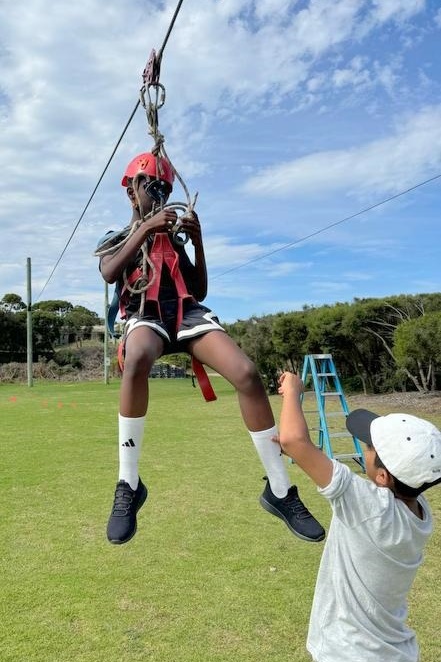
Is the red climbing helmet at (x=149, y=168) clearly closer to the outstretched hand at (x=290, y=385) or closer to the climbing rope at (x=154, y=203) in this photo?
the climbing rope at (x=154, y=203)


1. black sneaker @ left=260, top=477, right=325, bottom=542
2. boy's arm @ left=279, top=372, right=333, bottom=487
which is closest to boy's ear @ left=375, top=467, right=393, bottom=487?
boy's arm @ left=279, top=372, right=333, bottom=487

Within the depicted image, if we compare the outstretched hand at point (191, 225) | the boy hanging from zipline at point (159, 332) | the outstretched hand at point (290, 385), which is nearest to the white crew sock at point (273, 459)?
the boy hanging from zipline at point (159, 332)

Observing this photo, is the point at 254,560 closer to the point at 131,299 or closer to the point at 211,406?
the point at 131,299

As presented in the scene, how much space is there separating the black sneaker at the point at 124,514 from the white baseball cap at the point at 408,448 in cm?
95

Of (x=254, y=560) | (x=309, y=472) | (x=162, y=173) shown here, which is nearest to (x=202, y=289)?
(x=162, y=173)

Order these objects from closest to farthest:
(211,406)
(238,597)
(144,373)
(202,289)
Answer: (144,373) → (202,289) → (238,597) → (211,406)

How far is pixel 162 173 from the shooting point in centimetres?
247

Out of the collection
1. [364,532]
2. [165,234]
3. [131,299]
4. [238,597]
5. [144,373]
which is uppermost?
[165,234]

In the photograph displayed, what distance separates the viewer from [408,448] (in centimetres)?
193

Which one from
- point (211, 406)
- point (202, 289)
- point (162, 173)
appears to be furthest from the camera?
point (211, 406)

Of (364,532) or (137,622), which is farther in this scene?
(137,622)

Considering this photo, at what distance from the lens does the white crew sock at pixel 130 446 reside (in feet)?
7.84

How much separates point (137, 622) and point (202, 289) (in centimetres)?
243

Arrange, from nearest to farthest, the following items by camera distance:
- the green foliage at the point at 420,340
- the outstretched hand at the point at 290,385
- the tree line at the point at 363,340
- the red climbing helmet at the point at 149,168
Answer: the outstretched hand at the point at 290,385 < the red climbing helmet at the point at 149,168 < the green foliage at the point at 420,340 < the tree line at the point at 363,340
